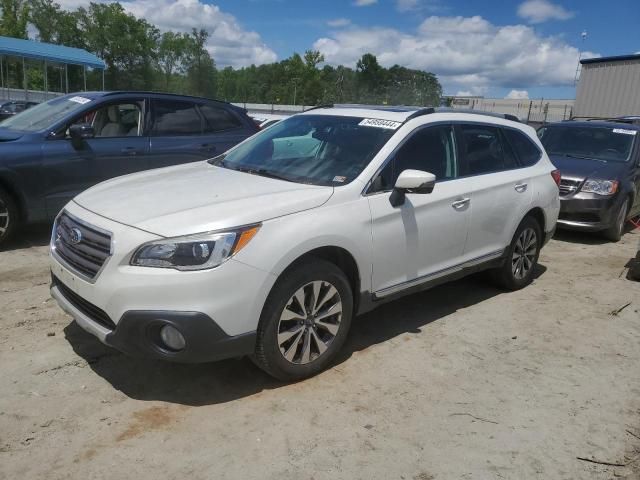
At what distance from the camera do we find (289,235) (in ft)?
10.7

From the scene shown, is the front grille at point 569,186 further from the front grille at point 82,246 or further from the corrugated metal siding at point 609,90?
the corrugated metal siding at point 609,90

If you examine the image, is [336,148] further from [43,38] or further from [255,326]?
[43,38]

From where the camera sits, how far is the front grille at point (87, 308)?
318 centimetres

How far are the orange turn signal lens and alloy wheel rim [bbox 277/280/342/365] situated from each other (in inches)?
18.0

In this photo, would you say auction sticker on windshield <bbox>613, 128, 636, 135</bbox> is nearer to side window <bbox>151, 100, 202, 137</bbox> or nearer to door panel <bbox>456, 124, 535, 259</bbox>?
door panel <bbox>456, 124, 535, 259</bbox>

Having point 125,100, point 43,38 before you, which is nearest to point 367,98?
point 125,100

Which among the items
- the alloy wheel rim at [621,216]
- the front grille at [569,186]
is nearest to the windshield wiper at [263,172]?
the front grille at [569,186]

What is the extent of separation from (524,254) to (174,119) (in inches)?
175

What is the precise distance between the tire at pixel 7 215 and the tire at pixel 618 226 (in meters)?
7.64

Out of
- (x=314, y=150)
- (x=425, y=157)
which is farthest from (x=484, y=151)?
(x=314, y=150)

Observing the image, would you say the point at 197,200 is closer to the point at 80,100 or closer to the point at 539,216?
the point at 539,216

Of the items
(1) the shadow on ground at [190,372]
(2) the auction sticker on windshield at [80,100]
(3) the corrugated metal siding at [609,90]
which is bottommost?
(1) the shadow on ground at [190,372]

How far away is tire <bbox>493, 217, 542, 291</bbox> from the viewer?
5.36 meters

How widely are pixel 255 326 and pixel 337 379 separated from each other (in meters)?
0.79
